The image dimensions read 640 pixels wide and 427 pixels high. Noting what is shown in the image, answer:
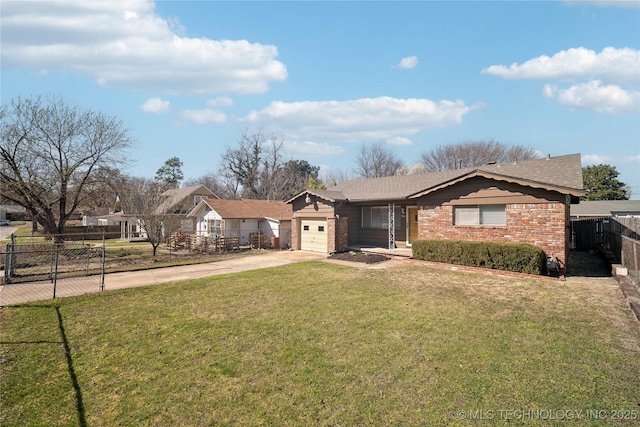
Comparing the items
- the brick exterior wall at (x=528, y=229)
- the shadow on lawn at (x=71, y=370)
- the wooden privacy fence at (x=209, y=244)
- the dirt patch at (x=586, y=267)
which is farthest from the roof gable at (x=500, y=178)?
the shadow on lawn at (x=71, y=370)

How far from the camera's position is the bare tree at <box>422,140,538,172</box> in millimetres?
41219

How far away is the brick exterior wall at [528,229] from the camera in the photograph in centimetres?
1168

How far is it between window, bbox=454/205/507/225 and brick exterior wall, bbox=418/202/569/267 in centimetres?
23

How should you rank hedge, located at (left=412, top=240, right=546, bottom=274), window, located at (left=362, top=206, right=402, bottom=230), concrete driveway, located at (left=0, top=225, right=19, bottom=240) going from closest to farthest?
hedge, located at (left=412, top=240, right=546, bottom=274) → window, located at (left=362, top=206, right=402, bottom=230) → concrete driveway, located at (left=0, top=225, right=19, bottom=240)

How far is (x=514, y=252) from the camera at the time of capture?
38.0ft

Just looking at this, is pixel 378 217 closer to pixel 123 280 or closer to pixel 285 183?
pixel 123 280

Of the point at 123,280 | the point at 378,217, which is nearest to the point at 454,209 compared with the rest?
the point at 378,217

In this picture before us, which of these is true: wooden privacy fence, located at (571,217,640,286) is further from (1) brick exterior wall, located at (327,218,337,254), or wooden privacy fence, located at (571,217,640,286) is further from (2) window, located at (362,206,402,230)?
(1) brick exterior wall, located at (327,218,337,254)

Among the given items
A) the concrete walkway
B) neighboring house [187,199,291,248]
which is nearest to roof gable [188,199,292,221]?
neighboring house [187,199,291,248]

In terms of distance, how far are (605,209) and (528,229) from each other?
1221 inches

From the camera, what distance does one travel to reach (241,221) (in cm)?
2423

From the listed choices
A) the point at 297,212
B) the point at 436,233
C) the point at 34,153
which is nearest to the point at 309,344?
the point at 436,233

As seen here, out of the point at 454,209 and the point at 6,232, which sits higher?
the point at 454,209

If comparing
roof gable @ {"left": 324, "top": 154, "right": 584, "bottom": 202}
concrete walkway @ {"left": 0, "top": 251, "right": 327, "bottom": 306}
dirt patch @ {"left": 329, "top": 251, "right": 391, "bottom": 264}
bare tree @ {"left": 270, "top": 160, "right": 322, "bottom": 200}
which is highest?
bare tree @ {"left": 270, "top": 160, "right": 322, "bottom": 200}
